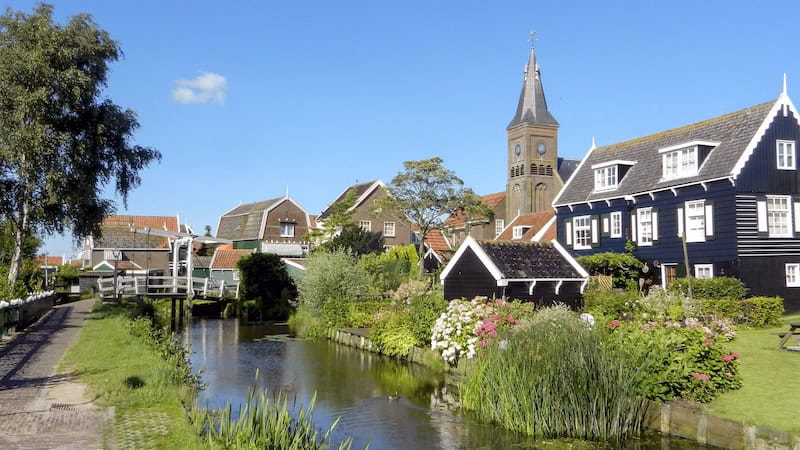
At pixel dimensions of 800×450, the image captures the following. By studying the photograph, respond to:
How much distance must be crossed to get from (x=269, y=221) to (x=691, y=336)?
53.9m

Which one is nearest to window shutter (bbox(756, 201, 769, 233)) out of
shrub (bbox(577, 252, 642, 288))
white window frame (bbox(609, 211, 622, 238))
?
shrub (bbox(577, 252, 642, 288))

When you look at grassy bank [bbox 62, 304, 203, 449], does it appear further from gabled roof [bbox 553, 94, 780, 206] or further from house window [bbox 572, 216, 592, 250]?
house window [bbox 572, 216, 592, 250]

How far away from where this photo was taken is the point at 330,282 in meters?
33.1

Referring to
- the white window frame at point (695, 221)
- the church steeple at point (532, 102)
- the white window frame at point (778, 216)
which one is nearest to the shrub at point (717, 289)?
the white window frame at point (695, 221)

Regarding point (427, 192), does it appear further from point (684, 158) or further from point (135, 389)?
point (135, 389)

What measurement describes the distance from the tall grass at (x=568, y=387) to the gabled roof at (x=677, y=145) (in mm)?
18419

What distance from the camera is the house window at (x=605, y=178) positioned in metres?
35.3

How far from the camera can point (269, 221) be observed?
64.0 metres

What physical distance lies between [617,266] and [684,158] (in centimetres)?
597

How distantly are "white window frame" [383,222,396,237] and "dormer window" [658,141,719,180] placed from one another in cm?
3222

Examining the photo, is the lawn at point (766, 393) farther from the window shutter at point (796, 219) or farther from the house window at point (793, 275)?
the window shutter at point (796, 219)

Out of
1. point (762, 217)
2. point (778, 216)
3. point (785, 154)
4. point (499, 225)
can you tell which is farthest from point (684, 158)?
point (499, 225)

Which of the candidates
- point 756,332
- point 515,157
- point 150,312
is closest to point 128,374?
point 756,332

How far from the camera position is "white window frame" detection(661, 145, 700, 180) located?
3006cm
